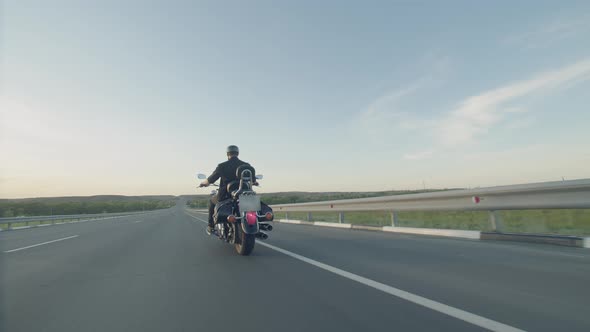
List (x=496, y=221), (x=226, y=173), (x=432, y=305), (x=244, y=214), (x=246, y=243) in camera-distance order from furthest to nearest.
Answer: (x=496, y=221) → (x=226, y=173) → (x=246, y=243) → (x=244, y=214) → (x=432, y=305)

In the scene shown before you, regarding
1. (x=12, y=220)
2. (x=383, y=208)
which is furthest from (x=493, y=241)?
(x=12, y=220)

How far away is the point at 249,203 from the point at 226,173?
1.24 m

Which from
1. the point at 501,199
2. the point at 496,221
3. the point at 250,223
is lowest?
the point at 496,221

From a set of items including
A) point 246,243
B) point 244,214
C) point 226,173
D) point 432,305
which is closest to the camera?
point 432,305

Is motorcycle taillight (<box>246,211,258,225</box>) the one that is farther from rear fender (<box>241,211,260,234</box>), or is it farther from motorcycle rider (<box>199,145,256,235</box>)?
motorcycle rider (<box>199,145,256,235</box>)

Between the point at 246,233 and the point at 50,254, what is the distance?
191 inches

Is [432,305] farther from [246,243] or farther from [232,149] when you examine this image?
[232,149]

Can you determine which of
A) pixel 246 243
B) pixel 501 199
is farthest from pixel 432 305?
pixel 501 199

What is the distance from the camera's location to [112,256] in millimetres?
7031

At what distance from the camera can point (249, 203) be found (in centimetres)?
652

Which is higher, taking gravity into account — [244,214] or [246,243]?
[244,214]

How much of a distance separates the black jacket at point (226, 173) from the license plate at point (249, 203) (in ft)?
3.21

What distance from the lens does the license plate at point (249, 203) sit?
21.2 ft

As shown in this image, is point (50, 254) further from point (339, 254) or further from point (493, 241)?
point (493, 241)
